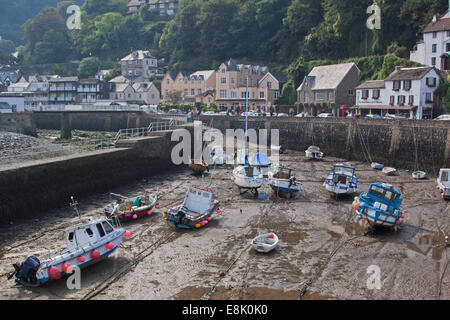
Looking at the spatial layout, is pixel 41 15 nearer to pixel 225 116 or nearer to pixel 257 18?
pixel 257 18

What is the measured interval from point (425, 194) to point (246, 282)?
1674 cm

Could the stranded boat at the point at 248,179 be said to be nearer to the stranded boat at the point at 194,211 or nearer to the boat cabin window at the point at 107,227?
the stranded boat at the point at 194,211

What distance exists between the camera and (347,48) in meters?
68.9

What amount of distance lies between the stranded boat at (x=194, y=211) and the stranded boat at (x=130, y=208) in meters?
1.68

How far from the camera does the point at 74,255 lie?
1535cm

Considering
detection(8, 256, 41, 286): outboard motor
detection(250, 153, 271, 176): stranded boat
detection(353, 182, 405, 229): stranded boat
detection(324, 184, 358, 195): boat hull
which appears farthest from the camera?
detection(250, 153, 271, 176): stranded boat

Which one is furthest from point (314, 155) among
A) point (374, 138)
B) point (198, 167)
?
point (198, 167)

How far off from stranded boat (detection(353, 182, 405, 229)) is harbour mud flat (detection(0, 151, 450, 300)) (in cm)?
62

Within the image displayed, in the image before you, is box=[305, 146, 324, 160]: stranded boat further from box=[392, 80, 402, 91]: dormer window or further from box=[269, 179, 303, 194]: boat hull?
box=[269, 179, 303, 194]: boat hull

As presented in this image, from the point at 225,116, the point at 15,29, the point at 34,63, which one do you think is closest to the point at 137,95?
the point at 225,116

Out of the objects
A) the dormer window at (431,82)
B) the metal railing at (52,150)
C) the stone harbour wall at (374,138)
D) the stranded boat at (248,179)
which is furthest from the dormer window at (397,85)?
the stranded boat at (248,179)

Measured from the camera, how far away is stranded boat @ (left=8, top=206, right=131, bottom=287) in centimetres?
1447

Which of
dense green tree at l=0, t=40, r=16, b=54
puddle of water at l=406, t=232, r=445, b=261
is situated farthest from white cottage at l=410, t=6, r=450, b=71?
dense green tree at l=0, t=40, r=16, b=54

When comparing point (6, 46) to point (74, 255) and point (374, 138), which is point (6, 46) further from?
point (74, 255)
